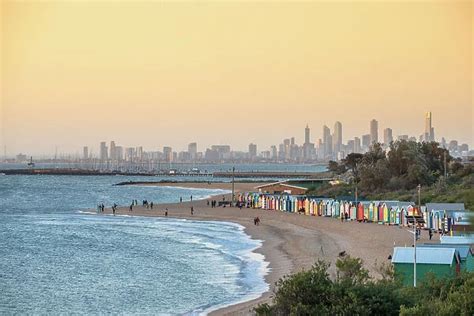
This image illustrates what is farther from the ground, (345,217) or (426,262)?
(426,262)

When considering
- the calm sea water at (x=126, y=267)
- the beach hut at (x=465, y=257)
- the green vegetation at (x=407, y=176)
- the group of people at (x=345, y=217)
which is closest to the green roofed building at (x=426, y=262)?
the beach hut at (x=465, y=257)

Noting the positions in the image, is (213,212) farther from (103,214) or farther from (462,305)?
(462,305)

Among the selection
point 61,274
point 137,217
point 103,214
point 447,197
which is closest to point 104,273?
point 61,274

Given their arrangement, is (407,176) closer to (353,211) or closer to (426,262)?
(353,211)

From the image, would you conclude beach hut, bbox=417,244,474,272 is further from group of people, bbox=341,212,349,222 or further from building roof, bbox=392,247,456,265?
group of people, bbox=341,212,349,222

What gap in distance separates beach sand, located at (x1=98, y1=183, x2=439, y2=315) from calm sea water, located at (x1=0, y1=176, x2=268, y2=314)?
874 mm

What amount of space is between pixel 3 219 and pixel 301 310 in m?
47.1

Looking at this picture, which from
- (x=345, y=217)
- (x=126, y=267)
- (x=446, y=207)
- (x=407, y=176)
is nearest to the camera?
(x=126, y=267)

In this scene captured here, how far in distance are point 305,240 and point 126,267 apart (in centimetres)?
991

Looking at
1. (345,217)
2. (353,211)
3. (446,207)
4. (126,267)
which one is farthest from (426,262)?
(345,217)

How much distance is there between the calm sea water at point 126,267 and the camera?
23.7 metres

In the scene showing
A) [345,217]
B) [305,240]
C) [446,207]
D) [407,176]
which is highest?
[407,176]

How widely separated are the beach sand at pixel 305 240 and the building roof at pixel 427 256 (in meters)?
2.66

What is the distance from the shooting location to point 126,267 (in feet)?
101
